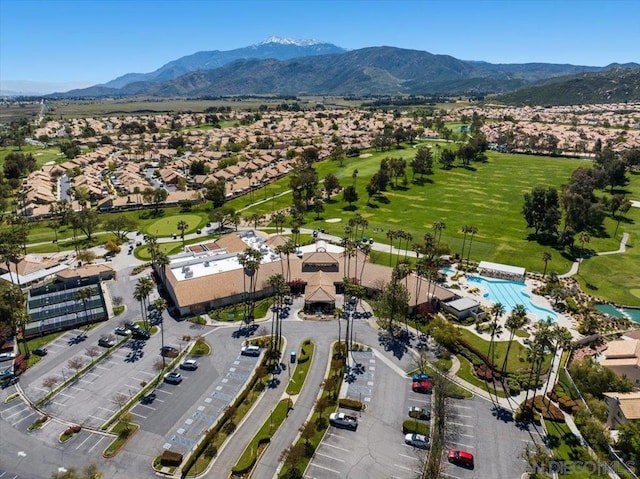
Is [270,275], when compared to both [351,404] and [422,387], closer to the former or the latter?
[351,404]

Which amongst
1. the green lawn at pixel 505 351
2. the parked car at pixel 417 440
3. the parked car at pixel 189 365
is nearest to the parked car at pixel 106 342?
the parked car at pixel 189 365

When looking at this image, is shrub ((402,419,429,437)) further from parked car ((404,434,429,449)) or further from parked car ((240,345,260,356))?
parked car ((240,345,260,356))

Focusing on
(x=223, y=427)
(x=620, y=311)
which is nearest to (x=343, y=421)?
(x=223, y=427)

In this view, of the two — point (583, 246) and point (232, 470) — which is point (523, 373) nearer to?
point (232, 470)

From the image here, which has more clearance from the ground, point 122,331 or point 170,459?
point 170,459

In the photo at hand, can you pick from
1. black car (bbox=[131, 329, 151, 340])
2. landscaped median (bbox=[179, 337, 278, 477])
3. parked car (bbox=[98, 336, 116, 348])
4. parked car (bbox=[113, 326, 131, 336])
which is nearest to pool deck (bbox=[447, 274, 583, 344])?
landscaped median (bbox=[179, 337, 278, 477])

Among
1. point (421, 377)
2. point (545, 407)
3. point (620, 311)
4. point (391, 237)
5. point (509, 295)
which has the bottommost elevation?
point (620, 311)

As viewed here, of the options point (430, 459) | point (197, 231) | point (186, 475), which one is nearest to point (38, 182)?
point (197, 231)
